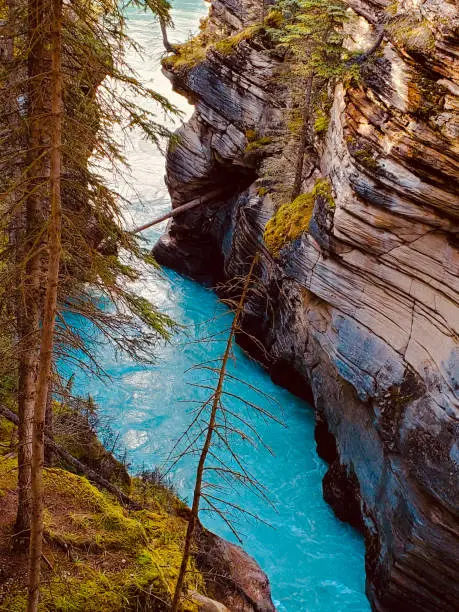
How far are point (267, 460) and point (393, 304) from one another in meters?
7.66

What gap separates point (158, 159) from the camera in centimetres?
3441

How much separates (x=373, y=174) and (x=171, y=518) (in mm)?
7562

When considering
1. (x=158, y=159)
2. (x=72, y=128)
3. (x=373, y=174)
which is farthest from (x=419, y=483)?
(x=158, y=159)

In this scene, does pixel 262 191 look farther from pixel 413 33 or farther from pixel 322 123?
pixel 413 33

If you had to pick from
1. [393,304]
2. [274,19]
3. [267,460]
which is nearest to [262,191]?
[274,19]

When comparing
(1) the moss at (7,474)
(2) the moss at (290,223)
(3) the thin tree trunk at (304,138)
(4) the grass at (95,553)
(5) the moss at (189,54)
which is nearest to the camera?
(4) the grass at (95,553)

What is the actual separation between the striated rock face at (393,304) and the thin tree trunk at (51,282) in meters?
2.78

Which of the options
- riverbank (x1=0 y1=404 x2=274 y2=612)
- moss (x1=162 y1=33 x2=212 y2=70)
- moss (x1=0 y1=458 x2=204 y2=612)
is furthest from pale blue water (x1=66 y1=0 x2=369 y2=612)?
moss (x1=162 y1=33 x2=212 y2=70)

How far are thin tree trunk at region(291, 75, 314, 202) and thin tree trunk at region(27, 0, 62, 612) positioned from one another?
12.0 m

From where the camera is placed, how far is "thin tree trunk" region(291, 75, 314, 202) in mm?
16141

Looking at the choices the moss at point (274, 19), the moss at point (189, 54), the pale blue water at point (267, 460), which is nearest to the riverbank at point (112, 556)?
the pale blue water at point (267, 460)

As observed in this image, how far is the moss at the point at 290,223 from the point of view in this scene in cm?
1538

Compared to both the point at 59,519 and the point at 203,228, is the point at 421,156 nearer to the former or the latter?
the point at 59,519

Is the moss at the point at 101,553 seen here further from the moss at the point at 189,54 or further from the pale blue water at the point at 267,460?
the moss at the point at 189,54
